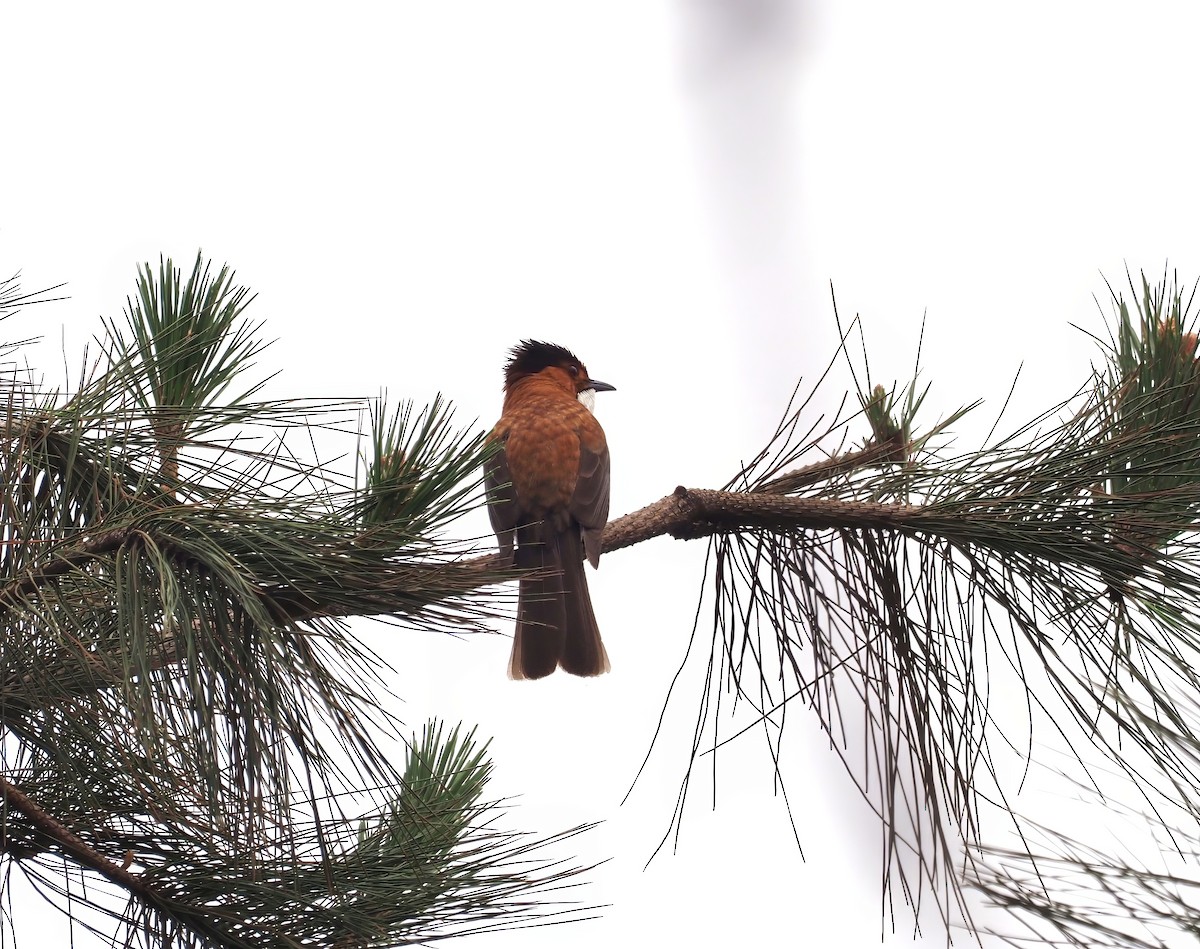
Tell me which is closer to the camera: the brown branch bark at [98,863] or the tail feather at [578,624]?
the brown branch bark at [98,863]

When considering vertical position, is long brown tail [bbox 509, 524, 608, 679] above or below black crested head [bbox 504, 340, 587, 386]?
below

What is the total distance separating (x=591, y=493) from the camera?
13.0 feet

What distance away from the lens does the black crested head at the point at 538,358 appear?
16.6 feet

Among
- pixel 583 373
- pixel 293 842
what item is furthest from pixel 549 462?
pixel 293 842

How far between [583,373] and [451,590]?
3.71 meters

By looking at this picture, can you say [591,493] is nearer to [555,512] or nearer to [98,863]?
[555,512]

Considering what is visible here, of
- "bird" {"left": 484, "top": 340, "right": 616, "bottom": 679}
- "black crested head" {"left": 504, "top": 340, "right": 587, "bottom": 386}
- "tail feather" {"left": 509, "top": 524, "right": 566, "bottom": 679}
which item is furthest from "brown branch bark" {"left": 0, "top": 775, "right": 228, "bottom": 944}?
"black crested head" {"left": 504, "top": 340, "right": 587, "bottom": 386}

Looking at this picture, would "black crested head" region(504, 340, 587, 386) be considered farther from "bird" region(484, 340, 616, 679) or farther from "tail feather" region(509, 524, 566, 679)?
"tail feather" region(509, 524, 566, 679)

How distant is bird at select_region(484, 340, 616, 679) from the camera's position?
3.83m

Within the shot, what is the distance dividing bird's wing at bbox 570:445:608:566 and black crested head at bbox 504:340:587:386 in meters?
1.07

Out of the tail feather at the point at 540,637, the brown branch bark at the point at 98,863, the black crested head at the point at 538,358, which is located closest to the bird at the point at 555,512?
the tail feather at the point at 540,637

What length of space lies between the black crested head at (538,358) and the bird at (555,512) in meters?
0.79

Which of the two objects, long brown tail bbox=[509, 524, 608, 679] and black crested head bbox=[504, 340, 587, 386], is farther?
black crested head bbox=[504, 340, 587, 386]

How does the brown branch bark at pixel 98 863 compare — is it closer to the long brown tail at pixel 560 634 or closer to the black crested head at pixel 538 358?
the long brown tail at pixel 560 634
